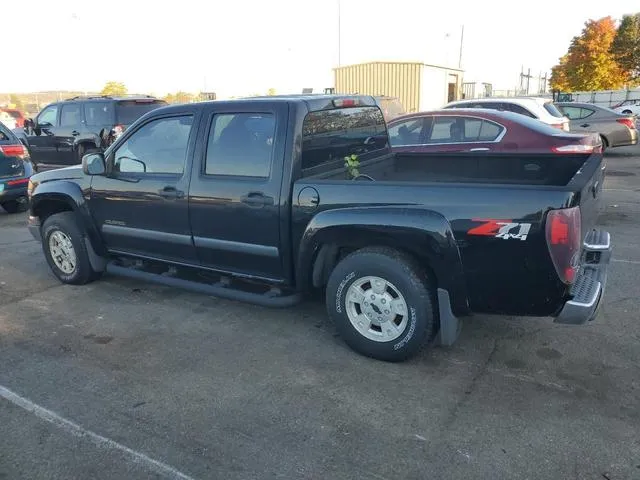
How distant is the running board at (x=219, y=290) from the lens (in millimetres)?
4027

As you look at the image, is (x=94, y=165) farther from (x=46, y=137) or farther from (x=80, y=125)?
(x=46, y=137)

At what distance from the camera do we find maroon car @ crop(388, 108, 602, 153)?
24.0 ft

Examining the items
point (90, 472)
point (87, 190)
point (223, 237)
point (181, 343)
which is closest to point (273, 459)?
point (90, 472)

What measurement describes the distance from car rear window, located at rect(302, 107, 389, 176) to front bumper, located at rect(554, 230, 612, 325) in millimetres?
1885

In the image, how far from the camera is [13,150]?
351 inches

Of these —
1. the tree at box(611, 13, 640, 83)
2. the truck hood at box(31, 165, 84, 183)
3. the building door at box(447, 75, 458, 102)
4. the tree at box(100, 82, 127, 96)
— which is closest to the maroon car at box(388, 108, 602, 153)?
the truck hood at box(31, 165, 84, 183)

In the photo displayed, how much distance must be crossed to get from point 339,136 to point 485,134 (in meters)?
3.94

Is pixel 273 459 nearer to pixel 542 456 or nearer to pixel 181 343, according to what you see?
pixel 542 456

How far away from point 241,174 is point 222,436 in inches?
75.0

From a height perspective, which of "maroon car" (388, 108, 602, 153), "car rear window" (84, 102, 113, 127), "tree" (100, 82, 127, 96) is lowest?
"maroon car" (388, 108, 602, 153)

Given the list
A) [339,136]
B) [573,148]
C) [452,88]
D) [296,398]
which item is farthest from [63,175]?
[452,88]

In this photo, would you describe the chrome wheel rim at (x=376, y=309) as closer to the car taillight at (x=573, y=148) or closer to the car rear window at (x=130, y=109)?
the car taillight at (x=573, y=148)

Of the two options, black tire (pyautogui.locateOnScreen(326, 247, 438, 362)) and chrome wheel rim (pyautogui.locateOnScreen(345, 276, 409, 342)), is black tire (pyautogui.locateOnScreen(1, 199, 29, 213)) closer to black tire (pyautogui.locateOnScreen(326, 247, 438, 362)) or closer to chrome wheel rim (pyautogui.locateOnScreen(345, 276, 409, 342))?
black tire (pyautogui.locateOnScreen(326, 247, 438, 362))

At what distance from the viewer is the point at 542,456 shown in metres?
2.72
